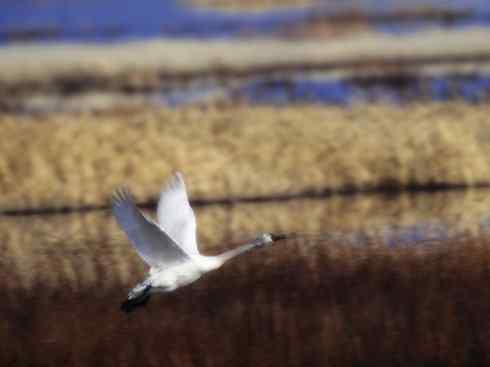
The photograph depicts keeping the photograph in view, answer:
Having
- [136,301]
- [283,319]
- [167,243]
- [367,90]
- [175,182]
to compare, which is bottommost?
[283,319]

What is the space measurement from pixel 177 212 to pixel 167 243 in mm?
1020

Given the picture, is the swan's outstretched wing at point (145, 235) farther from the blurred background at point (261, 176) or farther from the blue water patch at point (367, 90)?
the blue water patch at point (367, 90)

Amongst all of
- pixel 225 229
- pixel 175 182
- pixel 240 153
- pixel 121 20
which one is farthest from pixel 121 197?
pixel 121 20

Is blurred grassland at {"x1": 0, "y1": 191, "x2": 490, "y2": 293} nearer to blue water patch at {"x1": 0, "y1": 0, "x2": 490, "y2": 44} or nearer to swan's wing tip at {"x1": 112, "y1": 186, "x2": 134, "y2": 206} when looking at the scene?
swan's wing tip at {"x1": 112, "y1": 186, "x2": 134, "y2": 206}

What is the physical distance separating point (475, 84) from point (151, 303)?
1373 cm

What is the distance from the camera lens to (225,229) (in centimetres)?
1691

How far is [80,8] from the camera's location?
4241cm

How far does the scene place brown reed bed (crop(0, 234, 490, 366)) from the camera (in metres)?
10.9

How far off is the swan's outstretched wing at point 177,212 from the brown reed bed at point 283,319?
1.89ft

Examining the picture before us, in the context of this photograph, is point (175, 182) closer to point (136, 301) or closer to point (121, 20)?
point (136, 301)

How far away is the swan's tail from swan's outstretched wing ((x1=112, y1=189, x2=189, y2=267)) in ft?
0.86

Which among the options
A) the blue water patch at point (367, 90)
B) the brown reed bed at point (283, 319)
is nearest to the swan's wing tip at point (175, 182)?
the brown reed bed at point (283, 319)

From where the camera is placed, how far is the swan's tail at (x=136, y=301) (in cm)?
1094

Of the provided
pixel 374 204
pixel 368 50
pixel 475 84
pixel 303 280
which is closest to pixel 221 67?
pixel 368 50
